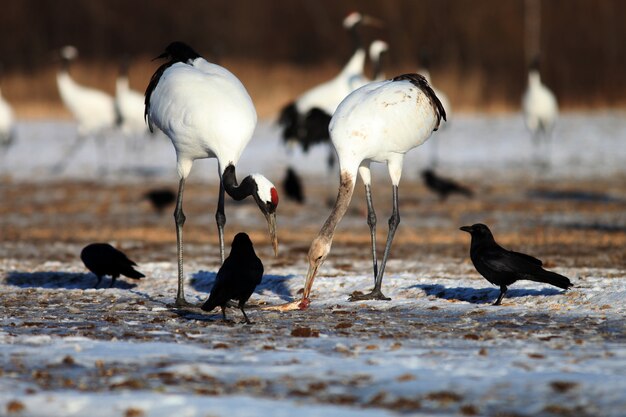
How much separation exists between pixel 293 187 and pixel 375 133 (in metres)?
9.51

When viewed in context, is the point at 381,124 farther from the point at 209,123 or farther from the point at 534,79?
the point at 534,79

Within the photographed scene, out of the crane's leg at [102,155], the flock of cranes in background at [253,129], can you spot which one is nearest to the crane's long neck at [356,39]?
the crane's leg at [102,155]

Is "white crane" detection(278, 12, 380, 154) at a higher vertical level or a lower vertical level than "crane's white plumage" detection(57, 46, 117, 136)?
lower

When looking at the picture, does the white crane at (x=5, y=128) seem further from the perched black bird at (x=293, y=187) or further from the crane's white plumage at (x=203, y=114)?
the crane's white plumage at (x=203, y=114)

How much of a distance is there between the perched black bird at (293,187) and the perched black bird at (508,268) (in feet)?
32.8

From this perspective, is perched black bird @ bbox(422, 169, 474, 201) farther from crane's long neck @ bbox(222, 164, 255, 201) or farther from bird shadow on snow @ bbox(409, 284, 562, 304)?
crane's long neck @ bbox(222, 164, 255, 201)

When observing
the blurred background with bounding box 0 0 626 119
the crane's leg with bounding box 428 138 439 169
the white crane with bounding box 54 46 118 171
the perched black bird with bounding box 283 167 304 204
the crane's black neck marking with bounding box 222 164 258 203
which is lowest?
the crane's black neck marking with bounding box 222 164 258 203

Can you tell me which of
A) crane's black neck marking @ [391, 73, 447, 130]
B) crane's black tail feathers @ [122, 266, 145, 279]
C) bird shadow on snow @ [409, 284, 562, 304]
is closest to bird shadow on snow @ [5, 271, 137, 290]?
crane's black tail feathers @ [122, 266, 145, 279]

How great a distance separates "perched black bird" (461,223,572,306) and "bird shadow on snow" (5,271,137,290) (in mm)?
3514

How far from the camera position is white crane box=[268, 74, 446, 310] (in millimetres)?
9086

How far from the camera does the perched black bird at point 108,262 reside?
32.1ft

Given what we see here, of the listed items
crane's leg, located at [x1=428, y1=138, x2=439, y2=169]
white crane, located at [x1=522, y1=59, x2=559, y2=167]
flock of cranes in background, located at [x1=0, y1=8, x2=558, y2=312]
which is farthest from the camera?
white crane, located at [x1=522, y1=59, x2=559, y2=167]

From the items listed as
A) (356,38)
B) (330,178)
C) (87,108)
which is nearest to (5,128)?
(87,108)

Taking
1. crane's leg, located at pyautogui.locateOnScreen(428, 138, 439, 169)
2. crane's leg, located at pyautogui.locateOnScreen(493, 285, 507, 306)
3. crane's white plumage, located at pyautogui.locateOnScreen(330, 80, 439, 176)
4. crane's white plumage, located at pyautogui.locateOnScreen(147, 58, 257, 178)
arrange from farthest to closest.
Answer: crane's leg, located at pyautogui.locateOnScreen(428, 138, 439, 169) < crane's white plumage, located at pyautogui.locateOnScreen(330, 80, 439, 176) < crane's white plumage, located at pyautogui.locateOnScreen(147, 58, 257, 178) < crane's leg, located at pyautogui.locateOnScreen(493, 285, 507, 306)
